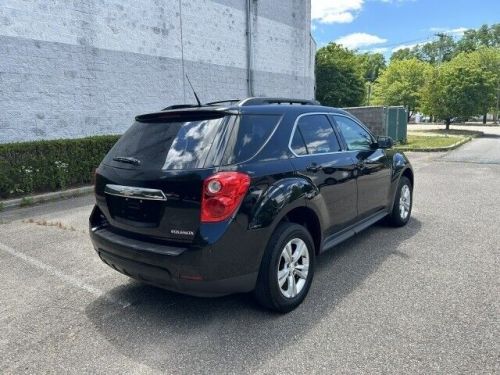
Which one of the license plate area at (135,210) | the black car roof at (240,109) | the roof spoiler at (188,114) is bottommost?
the license plate area at (135,210)

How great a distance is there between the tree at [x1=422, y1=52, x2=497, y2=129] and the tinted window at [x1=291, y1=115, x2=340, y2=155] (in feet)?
84.1

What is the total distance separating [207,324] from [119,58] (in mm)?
9960

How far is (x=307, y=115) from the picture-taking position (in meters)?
3.75

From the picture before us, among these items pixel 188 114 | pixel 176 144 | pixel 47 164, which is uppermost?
pixel 188 114

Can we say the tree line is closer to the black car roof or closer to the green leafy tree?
the black car roof

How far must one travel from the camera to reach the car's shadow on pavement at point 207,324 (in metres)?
2.62

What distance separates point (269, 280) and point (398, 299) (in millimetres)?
1223

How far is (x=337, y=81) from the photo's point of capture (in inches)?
1334

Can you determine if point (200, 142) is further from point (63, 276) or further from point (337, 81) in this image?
point (337, 81)

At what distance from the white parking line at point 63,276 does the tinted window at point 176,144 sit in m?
1.24

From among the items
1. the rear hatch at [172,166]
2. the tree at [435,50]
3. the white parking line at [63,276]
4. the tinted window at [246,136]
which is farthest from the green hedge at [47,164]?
the tree at [435,50]

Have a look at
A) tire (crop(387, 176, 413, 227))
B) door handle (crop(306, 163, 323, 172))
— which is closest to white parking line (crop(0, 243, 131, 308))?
door handle (crop(306, 163, 323, 172))

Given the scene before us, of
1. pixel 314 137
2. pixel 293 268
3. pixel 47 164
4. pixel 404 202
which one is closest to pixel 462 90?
pixel 404 202

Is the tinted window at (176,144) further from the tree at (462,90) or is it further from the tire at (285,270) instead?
the tree at (462,90)
